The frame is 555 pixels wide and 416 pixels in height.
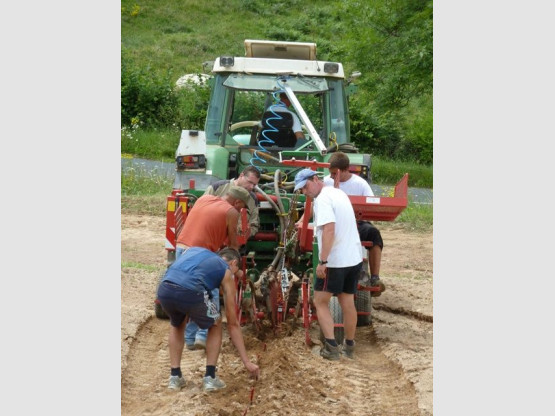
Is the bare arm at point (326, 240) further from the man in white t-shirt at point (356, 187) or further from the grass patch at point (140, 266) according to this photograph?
the grass patch at point (140, 266)

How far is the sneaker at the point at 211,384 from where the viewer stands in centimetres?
654

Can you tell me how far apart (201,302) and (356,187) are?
2557mm

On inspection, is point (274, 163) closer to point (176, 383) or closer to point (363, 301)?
point (363, 301)

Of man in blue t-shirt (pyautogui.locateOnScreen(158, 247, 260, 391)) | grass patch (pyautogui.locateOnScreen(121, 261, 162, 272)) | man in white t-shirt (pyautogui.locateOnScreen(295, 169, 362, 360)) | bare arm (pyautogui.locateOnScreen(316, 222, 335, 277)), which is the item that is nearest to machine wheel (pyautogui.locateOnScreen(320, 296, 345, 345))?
man in white t-shirt (pyautogui.locateOnScreen(295, 169, 362, 360))

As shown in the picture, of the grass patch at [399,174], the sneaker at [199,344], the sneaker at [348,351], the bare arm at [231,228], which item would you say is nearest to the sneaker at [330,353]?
the sneaker at [348,351]

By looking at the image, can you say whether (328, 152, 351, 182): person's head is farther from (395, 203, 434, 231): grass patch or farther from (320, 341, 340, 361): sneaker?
(395, 203, 434, 231): grass patch

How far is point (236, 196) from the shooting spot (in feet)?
24.6

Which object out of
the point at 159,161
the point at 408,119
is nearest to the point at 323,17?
the point at 408,119

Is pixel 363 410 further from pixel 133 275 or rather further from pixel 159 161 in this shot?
pixel 159 161

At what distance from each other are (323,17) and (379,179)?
1665 centimetres

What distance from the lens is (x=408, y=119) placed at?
95.4 ft

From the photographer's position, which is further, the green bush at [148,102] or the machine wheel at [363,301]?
the green bush at [148,102]

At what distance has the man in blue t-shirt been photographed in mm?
6488

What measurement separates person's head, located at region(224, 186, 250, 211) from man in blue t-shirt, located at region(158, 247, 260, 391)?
0.87 meters
